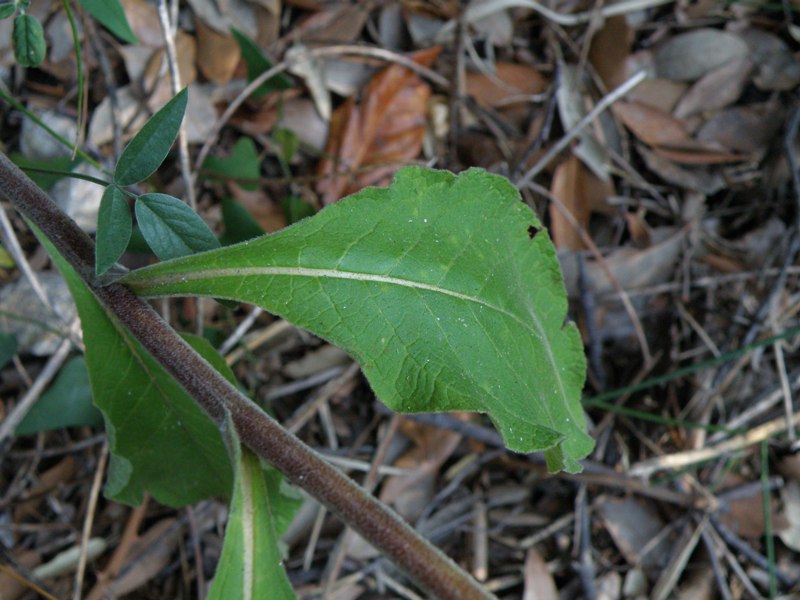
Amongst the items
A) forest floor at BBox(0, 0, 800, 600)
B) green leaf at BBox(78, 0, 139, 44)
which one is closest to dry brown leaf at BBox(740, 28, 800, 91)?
forest floor at BBox(0, 0, 800, 600)

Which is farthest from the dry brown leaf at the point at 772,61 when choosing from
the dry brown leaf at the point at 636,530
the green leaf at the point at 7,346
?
the green leaf at the point at 7,346

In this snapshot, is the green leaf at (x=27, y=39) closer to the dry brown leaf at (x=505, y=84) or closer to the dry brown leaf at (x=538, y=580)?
the dry brown leaf at (x=505, y=84)

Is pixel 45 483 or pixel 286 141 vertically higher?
pixel 286 141

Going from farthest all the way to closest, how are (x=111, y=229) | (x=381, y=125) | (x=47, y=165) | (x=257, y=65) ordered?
(x=381, y=125), (x=257, y=65), (x=47, y=165), (x=111, y=229)

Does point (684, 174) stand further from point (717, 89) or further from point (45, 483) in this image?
point (45, 483)

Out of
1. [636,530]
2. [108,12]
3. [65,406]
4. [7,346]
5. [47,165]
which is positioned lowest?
[636,530]

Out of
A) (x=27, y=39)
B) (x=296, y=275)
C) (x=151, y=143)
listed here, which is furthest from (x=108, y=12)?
(x=296, y=275)

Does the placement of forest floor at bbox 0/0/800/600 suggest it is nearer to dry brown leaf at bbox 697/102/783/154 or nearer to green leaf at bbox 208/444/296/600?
dry brown leaf at bbox 697/102/783/154
